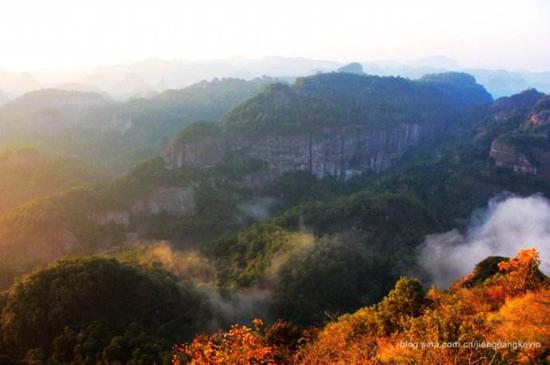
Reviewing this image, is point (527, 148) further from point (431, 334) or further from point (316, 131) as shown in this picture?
point (431, 334)

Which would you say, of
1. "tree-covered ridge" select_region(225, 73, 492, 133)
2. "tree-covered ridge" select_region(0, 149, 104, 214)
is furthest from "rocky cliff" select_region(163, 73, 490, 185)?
"tree-covered ridge" select_region(0, 149, 104, 214)

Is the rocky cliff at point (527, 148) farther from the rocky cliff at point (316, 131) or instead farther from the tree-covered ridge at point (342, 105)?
the tree-covered ridge at point (342, 105)

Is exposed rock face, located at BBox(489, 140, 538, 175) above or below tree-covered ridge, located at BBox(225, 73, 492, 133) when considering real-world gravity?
below

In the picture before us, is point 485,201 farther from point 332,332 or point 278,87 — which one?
point 332,332

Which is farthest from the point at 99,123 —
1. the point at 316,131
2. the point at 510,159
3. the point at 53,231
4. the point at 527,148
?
the point at 527,148

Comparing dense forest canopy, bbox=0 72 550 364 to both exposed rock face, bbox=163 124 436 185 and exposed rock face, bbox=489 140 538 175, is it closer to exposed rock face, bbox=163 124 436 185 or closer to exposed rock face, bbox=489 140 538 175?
exposed rock face, bbox=489 140 538 175

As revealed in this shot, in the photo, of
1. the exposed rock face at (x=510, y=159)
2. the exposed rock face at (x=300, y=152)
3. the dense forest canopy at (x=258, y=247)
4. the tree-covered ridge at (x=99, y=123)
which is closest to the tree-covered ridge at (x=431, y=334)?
the dense forest canopy at (x=258, y=247)
